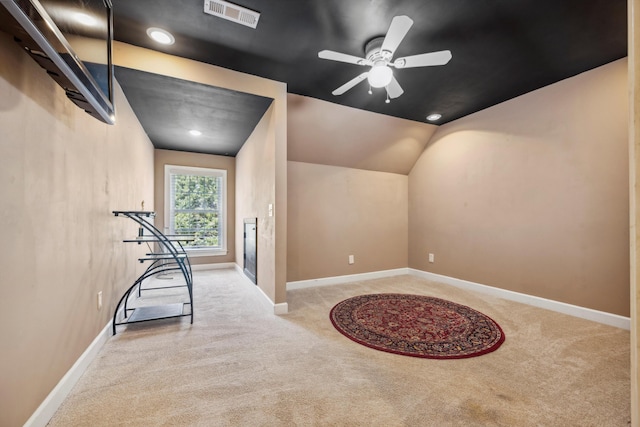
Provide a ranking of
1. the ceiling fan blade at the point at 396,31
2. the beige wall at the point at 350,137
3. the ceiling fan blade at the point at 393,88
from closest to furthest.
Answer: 1. the ceiling fan blade at the point at 396,31
2. the ceiling fan blade at the point at 393,88
3. the beige wall at the point at 350,137

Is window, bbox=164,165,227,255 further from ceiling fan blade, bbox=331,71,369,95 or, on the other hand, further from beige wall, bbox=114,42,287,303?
ceiling fan blade, bbox=331,71,369,95

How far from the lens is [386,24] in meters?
1.96

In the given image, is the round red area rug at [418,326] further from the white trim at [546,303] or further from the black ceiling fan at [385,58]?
the black ceiling fan at [385,58]

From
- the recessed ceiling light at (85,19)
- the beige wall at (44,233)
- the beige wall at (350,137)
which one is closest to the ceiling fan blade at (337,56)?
the beige wall at (350,137)

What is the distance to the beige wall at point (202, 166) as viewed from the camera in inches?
190

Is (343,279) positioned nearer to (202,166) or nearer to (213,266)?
(213,266)

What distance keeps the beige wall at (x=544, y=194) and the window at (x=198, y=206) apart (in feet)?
13.8

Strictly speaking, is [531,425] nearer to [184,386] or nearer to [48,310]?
[184,386]

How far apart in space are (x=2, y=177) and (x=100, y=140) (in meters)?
1.27

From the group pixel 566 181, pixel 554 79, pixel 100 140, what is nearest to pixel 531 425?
pixel 566 181

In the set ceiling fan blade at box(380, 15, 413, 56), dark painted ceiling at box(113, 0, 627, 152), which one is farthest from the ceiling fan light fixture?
dark painted ceiling at box(113, 0, 627, 152)

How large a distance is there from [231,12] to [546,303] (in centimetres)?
422

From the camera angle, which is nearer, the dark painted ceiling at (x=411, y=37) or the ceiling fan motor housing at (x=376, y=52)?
the dark painted ceiling at (x=411, y=37)

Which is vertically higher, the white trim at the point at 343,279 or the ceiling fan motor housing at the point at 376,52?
the ceiling fan motor housing at the point at 376,52
